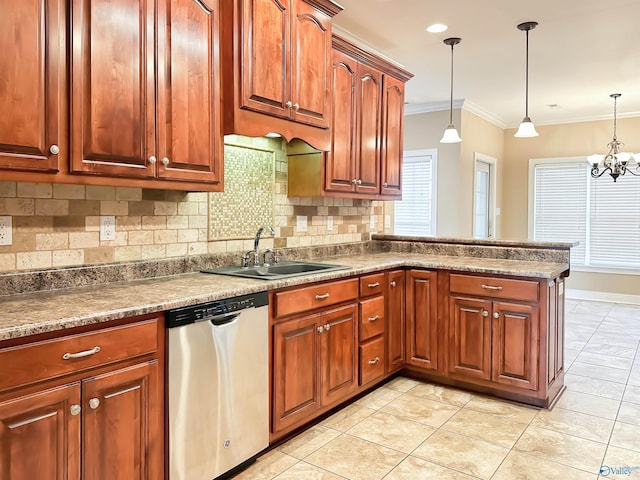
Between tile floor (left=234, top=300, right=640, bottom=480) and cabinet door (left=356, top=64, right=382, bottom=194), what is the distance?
5.19 feet

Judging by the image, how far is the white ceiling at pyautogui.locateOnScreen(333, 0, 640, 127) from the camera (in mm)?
3492

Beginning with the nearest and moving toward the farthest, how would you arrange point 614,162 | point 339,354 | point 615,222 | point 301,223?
point 339,354 → point 301,223 → point 614,162 → point 615,222

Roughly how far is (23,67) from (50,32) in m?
0.18

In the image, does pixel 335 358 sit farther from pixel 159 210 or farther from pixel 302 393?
pixel 159 210

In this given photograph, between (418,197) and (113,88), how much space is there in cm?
524

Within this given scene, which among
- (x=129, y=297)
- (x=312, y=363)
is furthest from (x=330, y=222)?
(x=129, y=297)

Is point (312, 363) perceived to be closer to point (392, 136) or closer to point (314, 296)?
point (314, 296)

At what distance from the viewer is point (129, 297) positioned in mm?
→ 1972

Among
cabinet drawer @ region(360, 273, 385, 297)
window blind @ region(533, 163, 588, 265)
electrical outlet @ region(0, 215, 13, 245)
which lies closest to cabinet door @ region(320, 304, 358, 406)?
cabinet drawer @ region(360, 273, 385, 297)

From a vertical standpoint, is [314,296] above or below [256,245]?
below

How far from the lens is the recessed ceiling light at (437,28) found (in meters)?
3.80

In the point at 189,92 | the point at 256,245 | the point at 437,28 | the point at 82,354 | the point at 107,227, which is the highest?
the point at 437,28

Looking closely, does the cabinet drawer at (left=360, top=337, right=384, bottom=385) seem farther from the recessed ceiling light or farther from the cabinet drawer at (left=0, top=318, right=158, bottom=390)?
the recessed ceiling light

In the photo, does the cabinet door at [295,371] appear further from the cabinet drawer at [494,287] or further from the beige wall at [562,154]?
the beige wall at [562,154]
